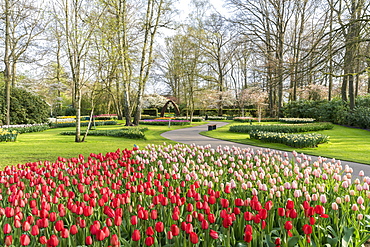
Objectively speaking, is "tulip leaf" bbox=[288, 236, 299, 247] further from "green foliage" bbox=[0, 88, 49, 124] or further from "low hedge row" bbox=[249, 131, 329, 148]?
"green foliage" bbox=[0, 88, 49, 124]

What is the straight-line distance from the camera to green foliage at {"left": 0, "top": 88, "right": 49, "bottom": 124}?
18784 mm

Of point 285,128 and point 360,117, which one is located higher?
point 360,117

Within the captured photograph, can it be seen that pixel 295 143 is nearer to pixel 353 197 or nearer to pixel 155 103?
pixel 353 197

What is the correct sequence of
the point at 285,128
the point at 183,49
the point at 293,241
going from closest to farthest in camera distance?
1. the point at 293,241
2. the point at 285,128
3. the point at 183,49

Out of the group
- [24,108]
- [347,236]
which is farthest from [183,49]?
[347,236]

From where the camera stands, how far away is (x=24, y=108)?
19828 millimetres

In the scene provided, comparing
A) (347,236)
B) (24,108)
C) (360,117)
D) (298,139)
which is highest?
(24,108)

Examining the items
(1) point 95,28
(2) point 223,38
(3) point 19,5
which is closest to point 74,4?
(1) point 95,28

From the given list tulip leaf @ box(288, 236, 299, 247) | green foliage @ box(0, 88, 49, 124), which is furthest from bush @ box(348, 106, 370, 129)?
Answer: green foliage @ box(0, 88, 49, 124)

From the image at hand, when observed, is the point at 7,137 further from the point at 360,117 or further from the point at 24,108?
the point at 360,117

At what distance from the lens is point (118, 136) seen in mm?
14266

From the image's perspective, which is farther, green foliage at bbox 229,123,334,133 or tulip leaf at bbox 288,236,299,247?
green foliage at bbox 229,123,334,133

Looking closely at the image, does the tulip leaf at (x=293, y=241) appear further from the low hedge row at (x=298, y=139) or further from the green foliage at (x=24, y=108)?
the green foliage at (x=24, y=108)

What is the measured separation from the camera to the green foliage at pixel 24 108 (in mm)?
18784
